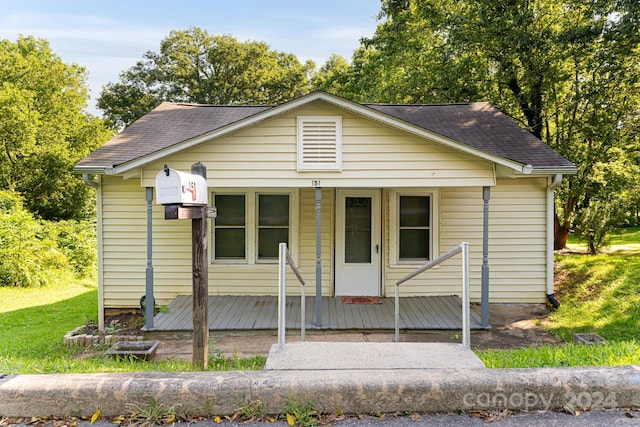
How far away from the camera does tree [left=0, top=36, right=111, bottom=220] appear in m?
17.9

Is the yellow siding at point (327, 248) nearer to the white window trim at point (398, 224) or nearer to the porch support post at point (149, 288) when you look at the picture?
the white window trim at point (398, 224)

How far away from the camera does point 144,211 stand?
23.5 ft

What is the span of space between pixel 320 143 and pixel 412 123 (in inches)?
71.3

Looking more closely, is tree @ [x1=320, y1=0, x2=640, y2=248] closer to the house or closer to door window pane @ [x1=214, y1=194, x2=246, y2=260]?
the house

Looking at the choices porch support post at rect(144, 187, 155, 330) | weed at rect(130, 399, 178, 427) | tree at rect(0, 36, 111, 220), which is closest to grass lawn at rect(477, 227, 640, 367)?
weed at rect(130, 399, 178, 427)

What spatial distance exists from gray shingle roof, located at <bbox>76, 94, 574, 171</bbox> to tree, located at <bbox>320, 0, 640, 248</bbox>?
313 cm

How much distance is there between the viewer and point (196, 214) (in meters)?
3.15

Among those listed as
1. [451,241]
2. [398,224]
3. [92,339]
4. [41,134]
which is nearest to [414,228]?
[398,224]

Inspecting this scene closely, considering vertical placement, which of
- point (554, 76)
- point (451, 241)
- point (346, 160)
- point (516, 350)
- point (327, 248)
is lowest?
point (516, 350)

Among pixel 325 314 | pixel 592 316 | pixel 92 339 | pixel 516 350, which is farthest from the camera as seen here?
pixel 592 316

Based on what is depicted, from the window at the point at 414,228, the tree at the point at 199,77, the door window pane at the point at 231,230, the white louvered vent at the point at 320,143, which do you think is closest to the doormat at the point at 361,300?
the window at the point at 414,228

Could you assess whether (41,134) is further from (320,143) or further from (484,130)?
(484,130)

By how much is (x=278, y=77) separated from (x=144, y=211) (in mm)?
23526

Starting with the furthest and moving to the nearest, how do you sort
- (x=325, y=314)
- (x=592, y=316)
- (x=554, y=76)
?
(x=554, y=76) → (x=592, y=316) → (x=325, y=314)
